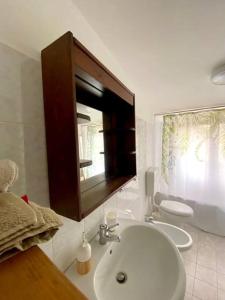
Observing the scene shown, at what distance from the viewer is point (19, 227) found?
266 mm

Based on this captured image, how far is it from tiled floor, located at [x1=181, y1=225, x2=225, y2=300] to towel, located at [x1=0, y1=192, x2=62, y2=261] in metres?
1.79

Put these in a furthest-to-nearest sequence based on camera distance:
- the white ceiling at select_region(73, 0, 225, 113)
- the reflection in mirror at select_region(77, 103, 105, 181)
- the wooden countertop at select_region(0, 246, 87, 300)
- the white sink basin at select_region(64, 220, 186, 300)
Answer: the reflection in mirror at select_region(77, 103, 105, 181), the white ceiling at select_region(73, 0, 225, 113), the white sink basin at select_region(64, 220, 186, 300), the wooden countertop at select_region(0, 246, 87, 300)

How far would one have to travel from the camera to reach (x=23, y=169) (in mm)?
542

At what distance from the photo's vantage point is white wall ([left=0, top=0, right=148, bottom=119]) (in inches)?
19.5

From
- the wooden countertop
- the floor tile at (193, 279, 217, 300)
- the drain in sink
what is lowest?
the floor tile at (193, 279, 217, 300)

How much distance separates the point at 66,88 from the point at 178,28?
851 mm

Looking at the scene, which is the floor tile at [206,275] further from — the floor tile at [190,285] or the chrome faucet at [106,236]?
the chrome faucet at [106,236]

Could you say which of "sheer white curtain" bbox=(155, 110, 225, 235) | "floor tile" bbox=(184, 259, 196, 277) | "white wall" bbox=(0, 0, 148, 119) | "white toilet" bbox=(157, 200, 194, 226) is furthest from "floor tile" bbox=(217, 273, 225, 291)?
"white wall" bbox=(0, 0, 148, 119)

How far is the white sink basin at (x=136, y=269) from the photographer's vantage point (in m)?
0.67

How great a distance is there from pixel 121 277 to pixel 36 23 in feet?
4.11

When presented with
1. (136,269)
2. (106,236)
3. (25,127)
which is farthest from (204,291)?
(25,127)

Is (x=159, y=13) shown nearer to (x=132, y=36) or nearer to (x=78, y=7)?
(x=132, y=36)

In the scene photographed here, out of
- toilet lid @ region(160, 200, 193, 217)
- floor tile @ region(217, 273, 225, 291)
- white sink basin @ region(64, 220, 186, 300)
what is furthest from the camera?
toilet lid @ region(160, 200, 193, 217)

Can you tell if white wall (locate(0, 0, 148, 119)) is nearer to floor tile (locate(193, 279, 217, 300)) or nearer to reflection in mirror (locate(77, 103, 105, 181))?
reflection in mirror (locate(77, 103, 105, 181))
